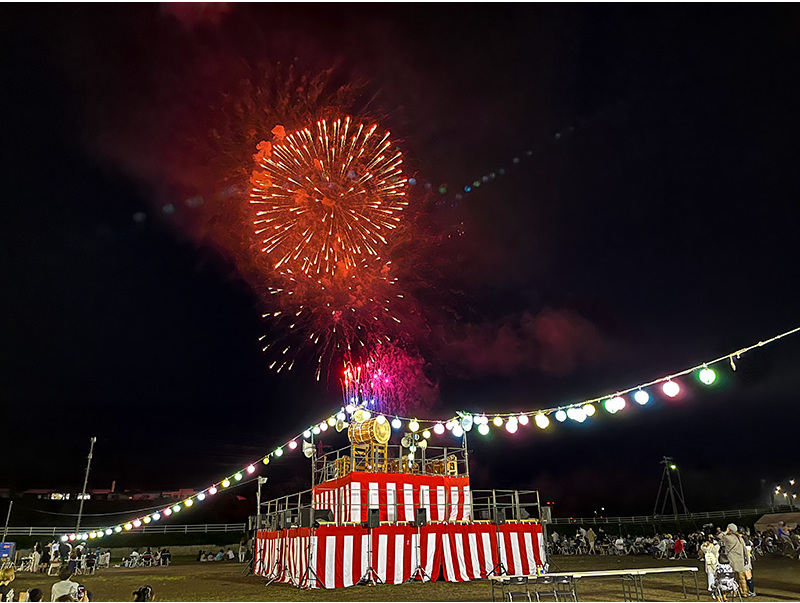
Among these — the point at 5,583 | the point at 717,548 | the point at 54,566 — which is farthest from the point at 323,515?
the point at 54,566

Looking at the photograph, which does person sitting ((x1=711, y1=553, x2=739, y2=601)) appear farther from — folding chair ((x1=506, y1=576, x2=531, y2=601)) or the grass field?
folding chair ((x1=506, y1=576, x2=531, y2=601))

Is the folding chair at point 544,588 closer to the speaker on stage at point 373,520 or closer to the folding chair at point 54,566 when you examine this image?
the speaker on stage at point 373,520

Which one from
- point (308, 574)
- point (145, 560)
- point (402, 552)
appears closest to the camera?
point (308, 574)

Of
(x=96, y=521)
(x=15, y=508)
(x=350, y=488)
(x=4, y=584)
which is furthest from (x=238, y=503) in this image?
(x=4, y=584)

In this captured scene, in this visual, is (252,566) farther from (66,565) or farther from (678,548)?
(678,548)

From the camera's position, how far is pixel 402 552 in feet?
55.6

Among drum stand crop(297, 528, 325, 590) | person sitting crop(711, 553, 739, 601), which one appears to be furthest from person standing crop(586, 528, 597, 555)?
drum stand crop(297, 528, 325, 590)

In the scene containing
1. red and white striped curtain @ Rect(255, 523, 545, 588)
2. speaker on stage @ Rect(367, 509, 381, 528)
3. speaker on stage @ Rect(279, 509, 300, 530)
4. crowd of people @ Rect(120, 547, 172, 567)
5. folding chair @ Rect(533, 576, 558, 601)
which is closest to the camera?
folding chair @ Rect(533, 576, 558, 601)

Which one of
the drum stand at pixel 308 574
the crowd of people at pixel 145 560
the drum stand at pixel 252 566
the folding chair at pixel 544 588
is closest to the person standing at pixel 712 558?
the folding chair at pixel 544 588

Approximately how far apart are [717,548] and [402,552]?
922cm

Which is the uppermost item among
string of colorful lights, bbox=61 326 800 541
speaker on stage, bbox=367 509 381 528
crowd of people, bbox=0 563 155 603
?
string of colorful lights, bbox=61 326 800 541

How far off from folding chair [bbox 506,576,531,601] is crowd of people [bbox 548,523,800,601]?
4277mm

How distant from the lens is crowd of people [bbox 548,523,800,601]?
1155cm

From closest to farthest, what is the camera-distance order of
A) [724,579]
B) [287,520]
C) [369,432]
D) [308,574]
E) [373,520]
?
[724,579] → [308,574] → [373,520] → [287,520] → [369,432]
